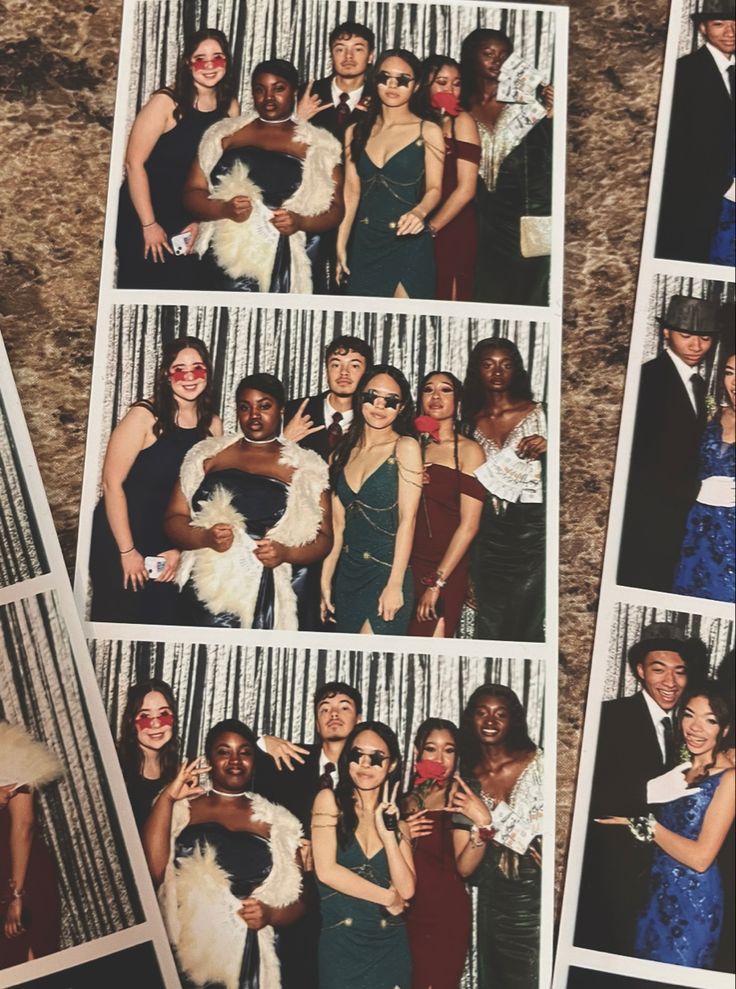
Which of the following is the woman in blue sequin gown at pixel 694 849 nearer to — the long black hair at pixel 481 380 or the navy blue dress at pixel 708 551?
the navy blue dress at pixel 708 551

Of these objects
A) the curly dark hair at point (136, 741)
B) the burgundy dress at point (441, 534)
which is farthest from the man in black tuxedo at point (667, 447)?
the curly dark hair at point (136, 741)

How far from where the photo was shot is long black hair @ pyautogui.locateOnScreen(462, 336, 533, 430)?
0.64 m

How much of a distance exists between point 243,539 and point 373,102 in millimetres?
319

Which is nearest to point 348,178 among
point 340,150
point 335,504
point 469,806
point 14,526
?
point 340,150

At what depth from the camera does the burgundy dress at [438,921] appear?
609 millimetres

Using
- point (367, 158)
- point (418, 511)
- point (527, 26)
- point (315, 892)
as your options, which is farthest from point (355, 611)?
point (527, 26)

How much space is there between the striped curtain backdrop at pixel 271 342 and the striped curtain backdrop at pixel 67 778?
15 centimetres

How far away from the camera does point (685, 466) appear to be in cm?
63

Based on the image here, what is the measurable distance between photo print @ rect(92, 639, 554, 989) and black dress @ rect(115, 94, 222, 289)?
0.25m

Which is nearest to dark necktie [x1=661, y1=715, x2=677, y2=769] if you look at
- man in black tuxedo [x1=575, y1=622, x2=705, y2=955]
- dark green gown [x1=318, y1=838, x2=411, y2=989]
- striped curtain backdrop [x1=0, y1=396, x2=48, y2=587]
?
man in black tuxedo [x1=575, y1=622, x2=705, y2=955]

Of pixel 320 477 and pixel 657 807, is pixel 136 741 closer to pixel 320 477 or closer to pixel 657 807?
pixel 320 477

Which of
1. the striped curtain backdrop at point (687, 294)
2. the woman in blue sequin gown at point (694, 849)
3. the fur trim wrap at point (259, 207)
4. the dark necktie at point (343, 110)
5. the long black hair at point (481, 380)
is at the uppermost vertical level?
the dark necktie at point (343, 110)

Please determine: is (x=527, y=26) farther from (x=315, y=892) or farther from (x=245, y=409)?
(x=315, y=892)

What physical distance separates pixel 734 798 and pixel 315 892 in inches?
11.0
